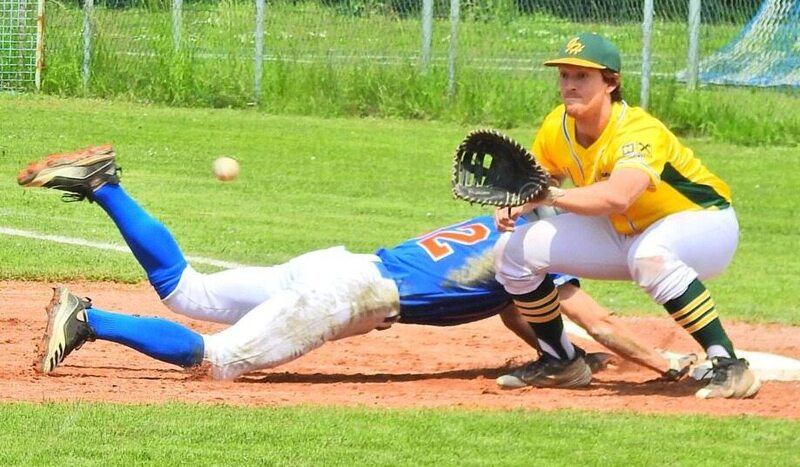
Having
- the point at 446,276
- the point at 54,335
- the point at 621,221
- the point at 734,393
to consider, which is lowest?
the point at 734,393

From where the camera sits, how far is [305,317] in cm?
618

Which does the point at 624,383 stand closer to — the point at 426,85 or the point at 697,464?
the point at 697,464

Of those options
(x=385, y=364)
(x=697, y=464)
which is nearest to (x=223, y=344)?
(x=385, y=364)

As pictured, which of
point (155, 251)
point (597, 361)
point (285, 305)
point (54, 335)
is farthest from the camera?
point (597, 361)

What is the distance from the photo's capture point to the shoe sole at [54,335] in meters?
5.97

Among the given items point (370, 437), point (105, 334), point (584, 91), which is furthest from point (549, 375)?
point (105, 334)

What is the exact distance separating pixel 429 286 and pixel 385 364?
83 centimetres

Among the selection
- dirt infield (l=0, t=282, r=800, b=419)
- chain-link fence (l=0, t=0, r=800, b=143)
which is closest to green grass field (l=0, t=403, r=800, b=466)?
dirt infield (l=0, t=282, r=800, b=419)

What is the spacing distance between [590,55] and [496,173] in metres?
0.61

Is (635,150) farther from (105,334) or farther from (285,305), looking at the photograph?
(105,334)

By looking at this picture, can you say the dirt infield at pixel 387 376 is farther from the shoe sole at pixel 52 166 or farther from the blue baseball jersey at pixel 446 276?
the shoe sole at pixel 52 166

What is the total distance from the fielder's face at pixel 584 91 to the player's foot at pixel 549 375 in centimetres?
109

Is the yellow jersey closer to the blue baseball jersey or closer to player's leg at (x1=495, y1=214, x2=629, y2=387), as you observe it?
player's leg at (x1=495, y1=214, x2=629, y2=387)

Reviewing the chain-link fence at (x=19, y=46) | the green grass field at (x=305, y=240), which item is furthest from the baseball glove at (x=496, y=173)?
the chain-link fence at (x=19, y=46)
